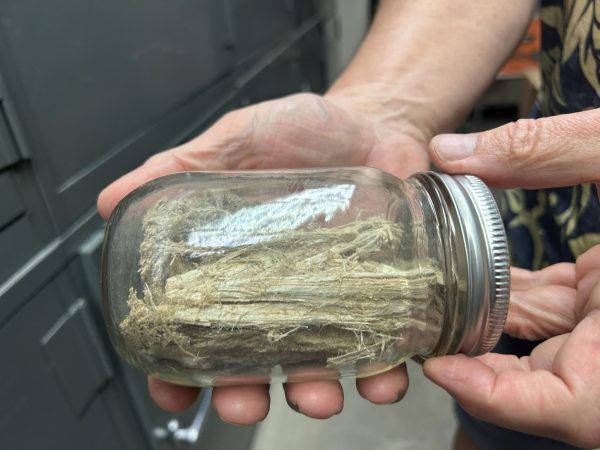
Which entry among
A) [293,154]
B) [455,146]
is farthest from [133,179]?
[455,146]

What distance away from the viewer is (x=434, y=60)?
27.1 inches

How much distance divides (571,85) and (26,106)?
55 cm

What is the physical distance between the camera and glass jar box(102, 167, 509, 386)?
365 millimetres

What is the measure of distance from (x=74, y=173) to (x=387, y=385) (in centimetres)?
38

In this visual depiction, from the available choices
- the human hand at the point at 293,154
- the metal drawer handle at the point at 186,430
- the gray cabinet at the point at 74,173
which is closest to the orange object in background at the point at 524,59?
the human hand at the point at 293,154

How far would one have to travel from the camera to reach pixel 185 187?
453 mm

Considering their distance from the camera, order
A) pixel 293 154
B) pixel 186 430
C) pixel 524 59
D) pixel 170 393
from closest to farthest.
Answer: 1. pixel 170 393
2. pixel 293 154
3. pixel 186 430
4. pixel 524 59

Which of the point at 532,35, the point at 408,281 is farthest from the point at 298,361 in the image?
the point at 532,35

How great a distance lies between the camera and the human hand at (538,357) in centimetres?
36

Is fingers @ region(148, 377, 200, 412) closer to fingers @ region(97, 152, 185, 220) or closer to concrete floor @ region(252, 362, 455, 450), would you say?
fingers @ region(97, 152, 185, 220)

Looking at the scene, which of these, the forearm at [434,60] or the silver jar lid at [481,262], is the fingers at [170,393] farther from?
the forearm at [434,60]

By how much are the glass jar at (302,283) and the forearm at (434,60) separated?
0.31 metres

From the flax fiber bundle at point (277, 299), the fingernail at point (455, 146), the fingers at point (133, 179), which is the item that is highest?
the fingernail at point (455, 146)

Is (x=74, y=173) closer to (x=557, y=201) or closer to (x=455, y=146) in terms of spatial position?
(x=455, y=146)
